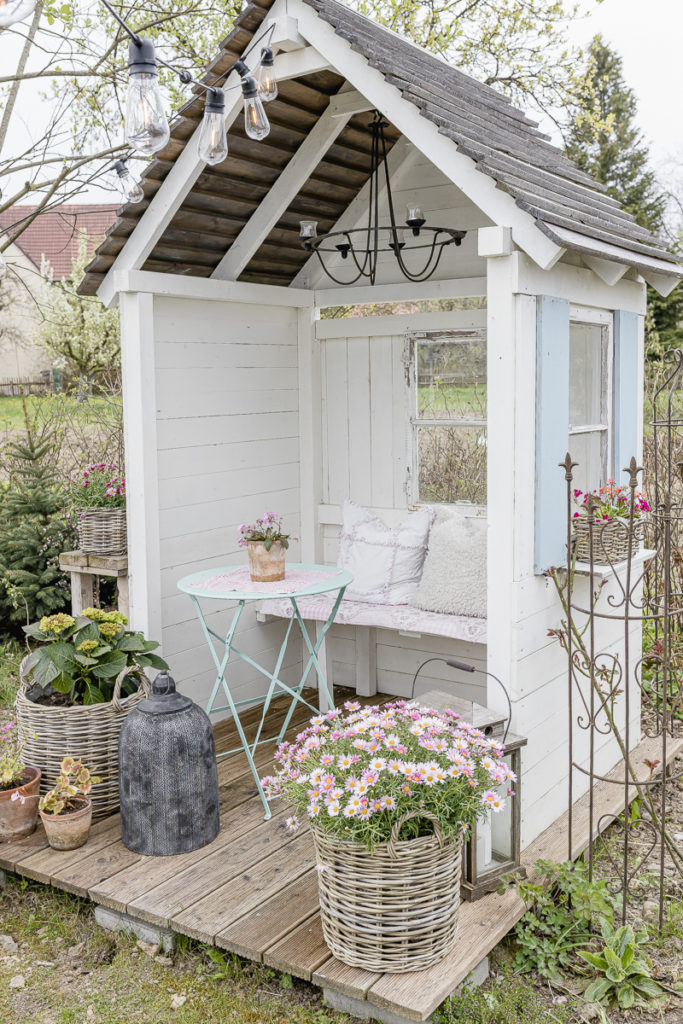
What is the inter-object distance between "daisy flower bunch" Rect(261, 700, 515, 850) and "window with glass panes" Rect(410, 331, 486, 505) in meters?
2.31

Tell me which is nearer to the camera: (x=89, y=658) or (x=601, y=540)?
(x=601, y=540)

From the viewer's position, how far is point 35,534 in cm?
675

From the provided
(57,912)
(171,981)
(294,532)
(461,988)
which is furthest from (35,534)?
(461,988)

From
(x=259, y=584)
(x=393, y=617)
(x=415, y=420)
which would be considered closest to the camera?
(x=259, y=584)

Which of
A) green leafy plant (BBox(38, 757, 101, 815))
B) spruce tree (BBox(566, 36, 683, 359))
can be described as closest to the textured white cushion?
green leafy plant (BBox(38, 757, 101, 815))

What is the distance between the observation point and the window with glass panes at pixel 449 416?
16.6 feet

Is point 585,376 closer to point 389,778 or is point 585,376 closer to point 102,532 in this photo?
point 389,778

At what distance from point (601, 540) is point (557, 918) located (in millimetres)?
1461

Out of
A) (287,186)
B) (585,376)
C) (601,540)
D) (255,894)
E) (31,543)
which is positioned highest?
(287,186)

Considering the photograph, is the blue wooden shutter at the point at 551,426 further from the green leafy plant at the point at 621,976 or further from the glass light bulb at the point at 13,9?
the glass light bulb at the point at 13,9

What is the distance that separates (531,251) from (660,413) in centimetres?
459

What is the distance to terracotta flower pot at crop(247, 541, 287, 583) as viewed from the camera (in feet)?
13.8

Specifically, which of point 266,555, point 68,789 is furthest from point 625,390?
point 68,789

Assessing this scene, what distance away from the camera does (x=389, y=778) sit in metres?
2.77
